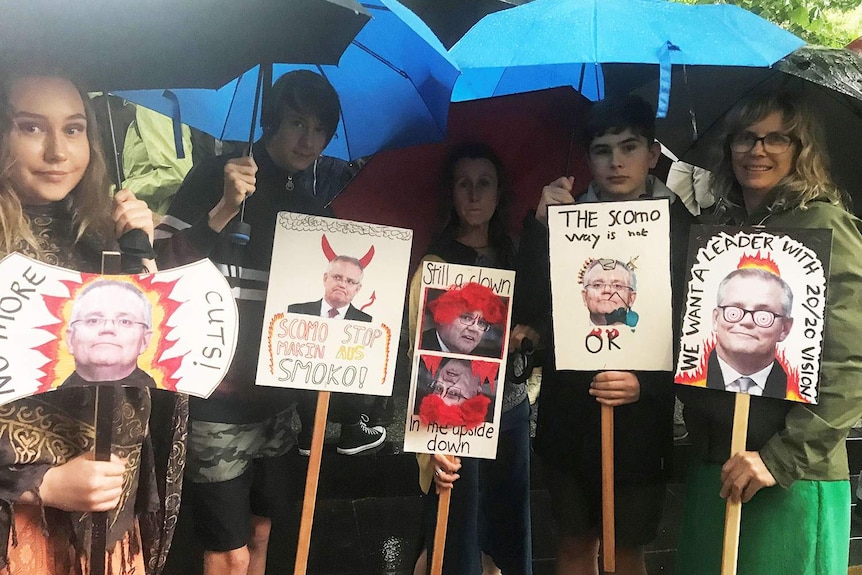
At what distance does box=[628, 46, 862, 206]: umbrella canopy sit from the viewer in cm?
136

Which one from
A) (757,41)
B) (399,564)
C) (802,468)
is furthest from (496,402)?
(399,564)

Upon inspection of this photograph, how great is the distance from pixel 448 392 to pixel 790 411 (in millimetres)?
786

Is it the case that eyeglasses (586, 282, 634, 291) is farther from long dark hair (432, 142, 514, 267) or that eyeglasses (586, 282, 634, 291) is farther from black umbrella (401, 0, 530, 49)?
black umbrella (401, 0, 530, 49)

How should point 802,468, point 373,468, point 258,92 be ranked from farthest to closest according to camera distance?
point 373,468
point 258,92
point 802,468

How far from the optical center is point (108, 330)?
122cm

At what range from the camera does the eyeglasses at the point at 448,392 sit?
1595 millimetres

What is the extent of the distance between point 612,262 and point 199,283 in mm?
958

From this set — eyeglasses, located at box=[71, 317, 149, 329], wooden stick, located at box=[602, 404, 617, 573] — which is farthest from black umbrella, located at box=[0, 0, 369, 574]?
wooden stick, located at box=[602, 404, 617, 573]

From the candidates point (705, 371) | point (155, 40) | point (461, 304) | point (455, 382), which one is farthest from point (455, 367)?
point (155, 40)

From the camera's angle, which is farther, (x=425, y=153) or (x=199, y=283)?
(x=425, y=153)

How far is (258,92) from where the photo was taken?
1476mm

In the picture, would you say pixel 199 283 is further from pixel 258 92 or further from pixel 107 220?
pixel 258 92

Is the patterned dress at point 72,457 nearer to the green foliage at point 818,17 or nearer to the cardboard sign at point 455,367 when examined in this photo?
the cardboard sign at point 455,367

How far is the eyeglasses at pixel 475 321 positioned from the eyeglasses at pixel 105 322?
2.45 feet
